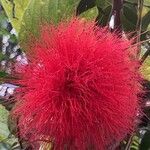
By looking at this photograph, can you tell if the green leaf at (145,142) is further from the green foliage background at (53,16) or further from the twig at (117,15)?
the twig at (117,15)

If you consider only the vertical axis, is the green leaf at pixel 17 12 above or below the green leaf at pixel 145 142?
above

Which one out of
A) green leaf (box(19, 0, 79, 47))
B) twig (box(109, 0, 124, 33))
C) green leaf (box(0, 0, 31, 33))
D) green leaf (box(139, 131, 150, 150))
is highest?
green leaf (box(0, 0, 31, 33))

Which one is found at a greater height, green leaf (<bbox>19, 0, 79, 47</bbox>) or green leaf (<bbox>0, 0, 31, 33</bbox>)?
green leaf (<bbox>0, 0, 31, 33</bbox>)

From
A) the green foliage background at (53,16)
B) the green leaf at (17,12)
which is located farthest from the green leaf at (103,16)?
the green leaf at (17,12)

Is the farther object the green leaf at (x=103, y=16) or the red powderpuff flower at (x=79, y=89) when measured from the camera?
the green leaf at (x=103, y=16)

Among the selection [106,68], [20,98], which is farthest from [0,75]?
[106,68]

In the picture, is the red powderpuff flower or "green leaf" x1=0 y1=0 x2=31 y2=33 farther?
"green leaf" x1=0 y1=0 x2=31 y2=33

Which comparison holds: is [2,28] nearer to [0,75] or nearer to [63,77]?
[0,75]

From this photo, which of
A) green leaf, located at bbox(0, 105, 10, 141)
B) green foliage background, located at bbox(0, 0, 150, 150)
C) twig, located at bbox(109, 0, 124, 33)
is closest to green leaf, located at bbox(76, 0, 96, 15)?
green foliage background, located at bbox(0, 0, 150, 150)

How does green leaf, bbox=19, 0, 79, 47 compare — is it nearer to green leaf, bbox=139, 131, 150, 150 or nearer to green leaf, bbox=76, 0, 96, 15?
green leaf, bbox=76, 0, 96, 15
